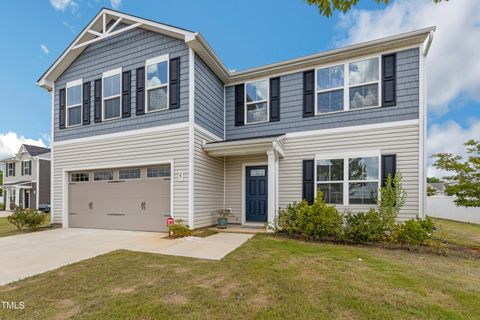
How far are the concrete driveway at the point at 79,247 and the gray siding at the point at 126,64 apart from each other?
12.1 feet

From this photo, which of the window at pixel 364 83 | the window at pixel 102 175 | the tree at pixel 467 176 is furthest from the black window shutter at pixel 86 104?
the tree at pixel 467 176

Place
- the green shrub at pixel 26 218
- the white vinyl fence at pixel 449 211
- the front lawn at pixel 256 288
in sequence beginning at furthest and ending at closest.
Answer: the white vinyl fence at pixel 449 211 < the green shrub at pixel 26 218 < the front lawn at pixel 256 288

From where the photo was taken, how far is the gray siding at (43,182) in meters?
21.7

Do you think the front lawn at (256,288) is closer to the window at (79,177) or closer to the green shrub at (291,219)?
the green shrub at (291,219)

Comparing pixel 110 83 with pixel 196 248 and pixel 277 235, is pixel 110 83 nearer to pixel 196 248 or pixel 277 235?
pixel 196 248

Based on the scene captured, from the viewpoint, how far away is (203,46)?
7.94 m

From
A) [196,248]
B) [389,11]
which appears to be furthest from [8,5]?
[389,11]

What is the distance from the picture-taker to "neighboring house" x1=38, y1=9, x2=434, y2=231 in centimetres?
758

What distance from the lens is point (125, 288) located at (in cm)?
356

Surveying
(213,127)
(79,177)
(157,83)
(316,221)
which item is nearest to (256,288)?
(316,221)

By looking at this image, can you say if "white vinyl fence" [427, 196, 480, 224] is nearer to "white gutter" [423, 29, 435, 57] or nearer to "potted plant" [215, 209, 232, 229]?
"white gutter" [423, 29, 435, 57]

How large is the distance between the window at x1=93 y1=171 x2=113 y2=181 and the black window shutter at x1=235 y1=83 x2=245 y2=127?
5.12 metres

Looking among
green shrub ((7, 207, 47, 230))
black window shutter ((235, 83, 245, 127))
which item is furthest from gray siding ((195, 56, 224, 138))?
green shrub ((7, 207, 47, 230))

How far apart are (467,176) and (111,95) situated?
12.3 m
